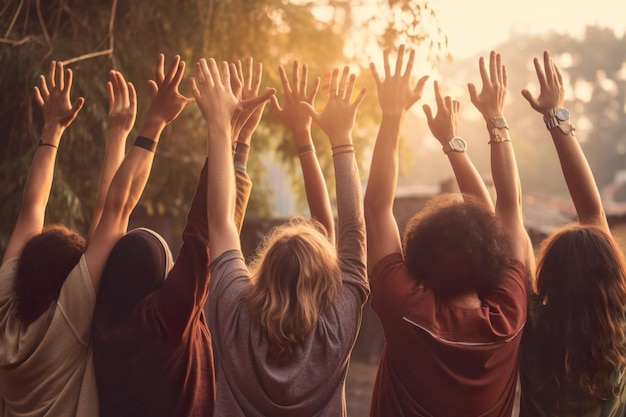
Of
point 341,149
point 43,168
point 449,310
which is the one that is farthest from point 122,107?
point 449,310

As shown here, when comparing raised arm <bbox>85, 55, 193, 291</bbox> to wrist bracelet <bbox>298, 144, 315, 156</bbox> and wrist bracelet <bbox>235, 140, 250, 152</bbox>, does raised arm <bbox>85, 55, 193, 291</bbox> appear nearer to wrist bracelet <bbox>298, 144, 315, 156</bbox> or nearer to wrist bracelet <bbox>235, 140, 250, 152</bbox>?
wrist bracelet <bbox>235, 140, 250, 152</bbox>

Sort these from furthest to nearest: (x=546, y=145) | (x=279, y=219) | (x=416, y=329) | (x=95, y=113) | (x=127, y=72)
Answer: (x=546, y=145) → (x=279, y=219) → (x=127, y=72) → (x=95, y=113) → (x=416, y=329)

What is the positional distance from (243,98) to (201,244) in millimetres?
652

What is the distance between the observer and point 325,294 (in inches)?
94.1

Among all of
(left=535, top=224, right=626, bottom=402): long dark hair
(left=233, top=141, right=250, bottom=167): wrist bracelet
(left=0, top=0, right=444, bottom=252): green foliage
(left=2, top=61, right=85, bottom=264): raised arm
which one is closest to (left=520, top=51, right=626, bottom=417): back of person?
(left=535, top=224, right=626, bottom=402): long dark hair

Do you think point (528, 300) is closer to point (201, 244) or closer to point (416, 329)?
point (416, 329)

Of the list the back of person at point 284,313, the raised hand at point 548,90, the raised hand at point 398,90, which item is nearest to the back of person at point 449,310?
the back of person at point 284,313

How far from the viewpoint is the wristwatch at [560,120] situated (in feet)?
9.43

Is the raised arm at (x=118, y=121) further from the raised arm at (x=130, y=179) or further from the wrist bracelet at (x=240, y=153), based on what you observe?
the wrist bracelet at (x=240, y=153)

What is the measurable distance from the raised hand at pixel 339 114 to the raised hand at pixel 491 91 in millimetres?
453

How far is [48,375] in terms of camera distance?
2.69 m

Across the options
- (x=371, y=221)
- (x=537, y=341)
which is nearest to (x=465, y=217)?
(x=371, y=221)

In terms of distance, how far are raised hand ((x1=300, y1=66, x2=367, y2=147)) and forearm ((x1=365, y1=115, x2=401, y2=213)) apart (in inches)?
4.8

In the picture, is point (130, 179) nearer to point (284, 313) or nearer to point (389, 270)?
point (284, 313)
